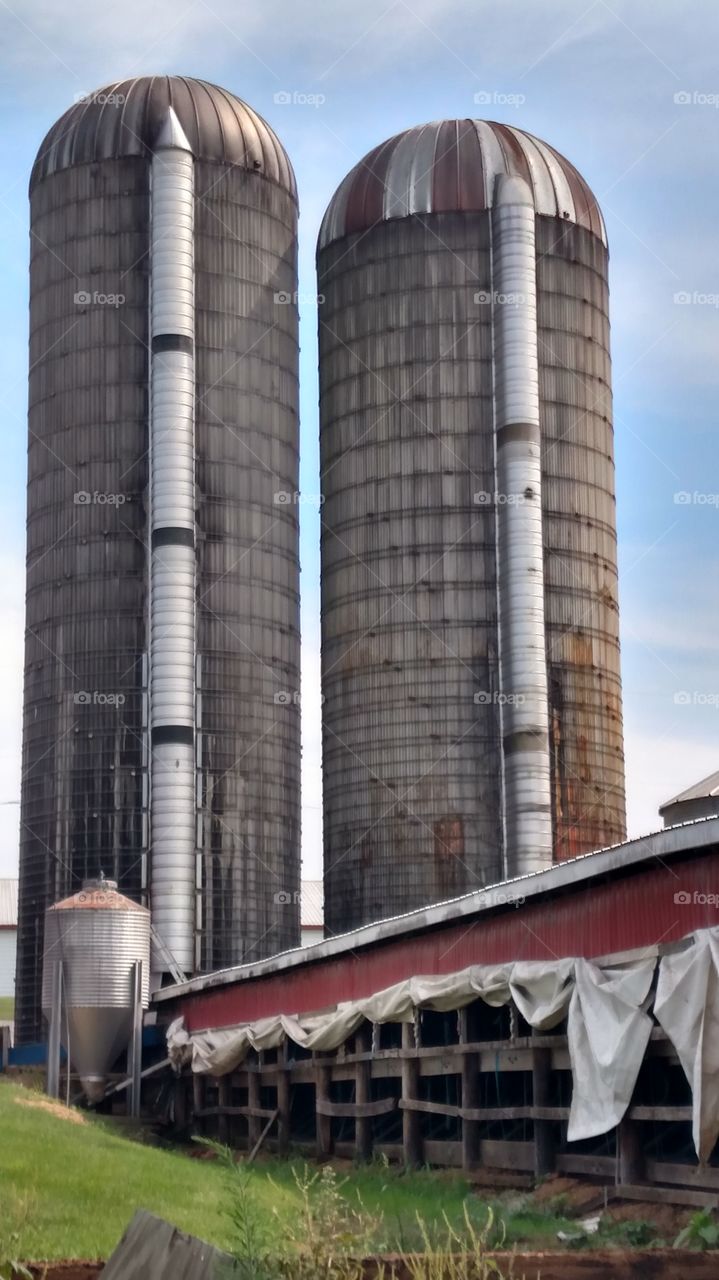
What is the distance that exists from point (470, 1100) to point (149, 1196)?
5408 millimetres

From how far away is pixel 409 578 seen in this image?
40188mm

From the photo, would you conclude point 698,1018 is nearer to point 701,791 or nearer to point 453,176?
point 701,791

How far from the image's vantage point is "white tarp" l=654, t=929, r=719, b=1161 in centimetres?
1537

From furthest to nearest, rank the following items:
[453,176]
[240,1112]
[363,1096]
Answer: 1. [453,176]
2. [240,1112]
3. [363,1096]

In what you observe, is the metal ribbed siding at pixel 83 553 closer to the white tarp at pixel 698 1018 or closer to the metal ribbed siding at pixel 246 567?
the metal ribbed siding at pixel 246 567

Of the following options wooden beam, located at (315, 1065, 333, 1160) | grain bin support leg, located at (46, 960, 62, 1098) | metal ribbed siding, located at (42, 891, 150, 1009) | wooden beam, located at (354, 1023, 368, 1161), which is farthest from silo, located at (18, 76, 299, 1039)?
wooden beam, located at (354, 1023, 368, 1161)

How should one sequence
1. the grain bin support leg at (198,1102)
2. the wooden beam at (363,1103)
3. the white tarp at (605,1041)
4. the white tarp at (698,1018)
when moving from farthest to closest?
1. the grain bin support leg at (198,1102)
2. the wooden beam at (363,1103)
3. the white tarp at (605,1041)
4. the white tarp at (698,1018)

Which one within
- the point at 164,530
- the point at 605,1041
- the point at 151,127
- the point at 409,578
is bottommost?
the point at 605,1041

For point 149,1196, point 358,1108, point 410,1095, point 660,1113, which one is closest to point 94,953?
point 358,1108

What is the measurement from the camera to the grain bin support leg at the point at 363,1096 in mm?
23703

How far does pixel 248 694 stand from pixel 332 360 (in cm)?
849

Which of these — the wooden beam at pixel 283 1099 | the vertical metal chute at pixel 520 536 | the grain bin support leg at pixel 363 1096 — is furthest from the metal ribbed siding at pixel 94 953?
the grain bin support leg at pixel 363 1096

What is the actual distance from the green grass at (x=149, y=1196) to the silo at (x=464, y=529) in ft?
51.5

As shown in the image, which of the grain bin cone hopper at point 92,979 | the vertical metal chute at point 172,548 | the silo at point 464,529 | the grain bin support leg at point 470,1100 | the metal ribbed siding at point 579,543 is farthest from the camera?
the metal ribbed siding at point 579,543
